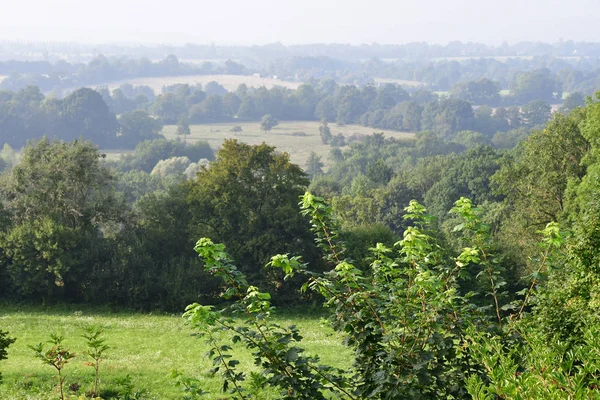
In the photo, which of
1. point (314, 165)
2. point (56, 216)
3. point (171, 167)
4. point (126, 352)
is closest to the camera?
point (126, 352)

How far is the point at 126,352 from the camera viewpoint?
2228 cm

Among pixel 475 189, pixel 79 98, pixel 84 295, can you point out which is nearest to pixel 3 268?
pixel 84 295

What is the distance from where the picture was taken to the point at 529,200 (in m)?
41.1

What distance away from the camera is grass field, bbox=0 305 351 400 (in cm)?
1616

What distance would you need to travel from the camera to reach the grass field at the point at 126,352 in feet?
53.0

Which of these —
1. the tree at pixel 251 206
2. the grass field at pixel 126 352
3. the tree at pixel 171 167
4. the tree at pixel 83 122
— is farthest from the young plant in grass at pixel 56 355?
the tree at pixel 83 122

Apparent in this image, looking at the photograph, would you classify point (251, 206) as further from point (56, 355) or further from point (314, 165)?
point (314, 165)

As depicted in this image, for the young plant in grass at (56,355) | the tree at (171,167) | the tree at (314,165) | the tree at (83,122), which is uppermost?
the young plant in grass at (56,355)

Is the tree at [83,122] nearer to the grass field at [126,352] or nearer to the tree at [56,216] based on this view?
the tree at [56,216]

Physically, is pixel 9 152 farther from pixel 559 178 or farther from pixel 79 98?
pixel 559 178

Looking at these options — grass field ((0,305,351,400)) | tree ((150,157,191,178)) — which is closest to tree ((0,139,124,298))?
grass field ((0,305,351,400))

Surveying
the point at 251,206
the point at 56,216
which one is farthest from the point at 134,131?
the point at 251,206

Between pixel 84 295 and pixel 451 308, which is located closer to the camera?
pixel 451 308

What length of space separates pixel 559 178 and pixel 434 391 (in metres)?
33.2
